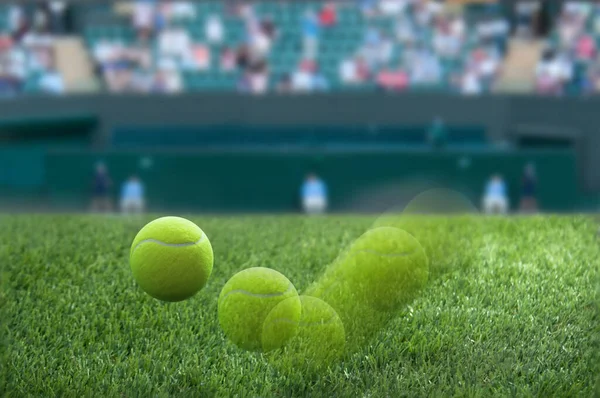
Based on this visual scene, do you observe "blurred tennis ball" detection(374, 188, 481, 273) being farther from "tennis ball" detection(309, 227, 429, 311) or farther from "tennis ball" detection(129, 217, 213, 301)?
"tennis ball" detection(129, 217, 213, 301)

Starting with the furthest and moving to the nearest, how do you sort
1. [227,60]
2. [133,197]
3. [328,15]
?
1. [328,15]
2. [227,60]
3. [133,197]

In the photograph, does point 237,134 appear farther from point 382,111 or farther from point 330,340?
point 330,340

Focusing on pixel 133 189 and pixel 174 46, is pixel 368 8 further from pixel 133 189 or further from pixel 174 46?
pixel 133 189

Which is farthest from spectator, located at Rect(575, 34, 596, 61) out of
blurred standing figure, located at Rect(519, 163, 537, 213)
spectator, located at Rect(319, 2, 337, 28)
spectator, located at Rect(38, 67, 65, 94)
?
spectator, located at Rect(38, 67, 65, 94)

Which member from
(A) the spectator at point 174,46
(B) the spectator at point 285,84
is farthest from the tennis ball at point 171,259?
(A) the spectator at point 174,46

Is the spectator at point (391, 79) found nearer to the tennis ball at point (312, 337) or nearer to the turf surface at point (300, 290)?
the turf surface at point (300, 290)

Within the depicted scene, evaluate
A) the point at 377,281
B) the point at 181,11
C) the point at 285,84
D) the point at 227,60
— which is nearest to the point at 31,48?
the point at 181,11
